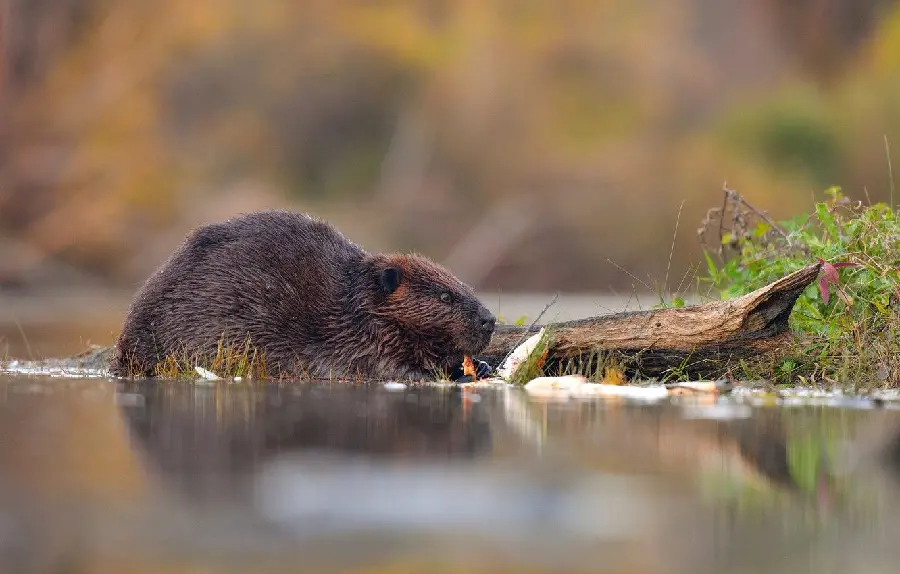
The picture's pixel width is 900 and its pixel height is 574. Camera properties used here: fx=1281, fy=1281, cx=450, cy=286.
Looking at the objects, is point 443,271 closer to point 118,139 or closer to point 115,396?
point 115,396

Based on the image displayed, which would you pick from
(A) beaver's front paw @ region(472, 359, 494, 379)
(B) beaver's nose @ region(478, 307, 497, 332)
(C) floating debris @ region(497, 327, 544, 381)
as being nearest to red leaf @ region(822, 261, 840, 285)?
(C) floating debris @ region(497, 327, 544, 381)

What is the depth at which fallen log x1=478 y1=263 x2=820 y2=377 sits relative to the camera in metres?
5.60

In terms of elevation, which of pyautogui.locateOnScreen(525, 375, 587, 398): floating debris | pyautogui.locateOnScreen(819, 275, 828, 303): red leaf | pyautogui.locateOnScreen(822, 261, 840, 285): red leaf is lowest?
pyautogui.locateOnScreen(525, 375, 587, 398): floating debris

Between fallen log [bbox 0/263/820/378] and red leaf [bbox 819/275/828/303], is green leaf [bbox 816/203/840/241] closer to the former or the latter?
red leaf [bbox 819/275/828/303]

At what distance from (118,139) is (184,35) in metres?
2.58

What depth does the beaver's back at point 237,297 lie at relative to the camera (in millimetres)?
6293

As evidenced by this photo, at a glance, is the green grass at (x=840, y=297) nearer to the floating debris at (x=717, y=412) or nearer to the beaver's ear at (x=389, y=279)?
the floating debris at (x=717, y=412)

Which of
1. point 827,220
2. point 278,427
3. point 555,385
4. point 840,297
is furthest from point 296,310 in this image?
point 827,220

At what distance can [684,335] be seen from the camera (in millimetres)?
5746

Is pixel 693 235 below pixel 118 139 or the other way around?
below

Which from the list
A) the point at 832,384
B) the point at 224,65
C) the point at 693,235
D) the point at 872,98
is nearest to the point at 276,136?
the point at 224,65

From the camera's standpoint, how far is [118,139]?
19062 millimetres

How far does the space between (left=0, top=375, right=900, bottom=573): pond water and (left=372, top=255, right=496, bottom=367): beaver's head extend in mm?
1324

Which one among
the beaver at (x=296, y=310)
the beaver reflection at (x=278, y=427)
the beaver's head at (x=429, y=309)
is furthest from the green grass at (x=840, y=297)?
the beaver reflection at (x=278, y=427)
